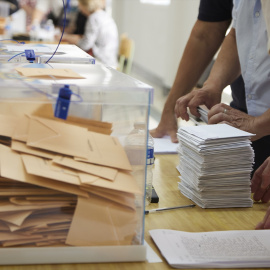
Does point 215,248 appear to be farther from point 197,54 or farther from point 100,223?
point 197,54

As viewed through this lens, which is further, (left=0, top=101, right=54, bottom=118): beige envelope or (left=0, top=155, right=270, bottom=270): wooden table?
(left=0, top=155, right=270, bottom=270): wooden table

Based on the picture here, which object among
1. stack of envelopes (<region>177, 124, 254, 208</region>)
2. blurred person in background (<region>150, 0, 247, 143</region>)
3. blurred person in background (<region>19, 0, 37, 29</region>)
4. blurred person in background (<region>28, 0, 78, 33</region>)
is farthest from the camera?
blurred person in background (<region>19, 0, 37, 29</region>)

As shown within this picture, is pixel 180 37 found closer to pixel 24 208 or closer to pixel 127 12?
pixel 127 12

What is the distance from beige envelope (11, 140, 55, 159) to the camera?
1142 millimetres

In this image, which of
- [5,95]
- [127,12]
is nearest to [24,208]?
[5,95]

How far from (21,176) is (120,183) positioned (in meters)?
0.21

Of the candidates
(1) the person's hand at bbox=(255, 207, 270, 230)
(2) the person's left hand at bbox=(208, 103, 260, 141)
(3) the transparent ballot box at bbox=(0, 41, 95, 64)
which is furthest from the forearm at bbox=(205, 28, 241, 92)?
(1) the person's hand at bbox=(255, 207, 270, 230)

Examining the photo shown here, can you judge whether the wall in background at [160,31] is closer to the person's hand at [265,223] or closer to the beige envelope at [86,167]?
the person's hand at [265,223]

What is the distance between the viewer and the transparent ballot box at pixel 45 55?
1686mm

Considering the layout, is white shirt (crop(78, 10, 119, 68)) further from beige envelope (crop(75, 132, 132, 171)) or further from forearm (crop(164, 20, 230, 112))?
beige envelope (crop(75, 132, 132, 171))

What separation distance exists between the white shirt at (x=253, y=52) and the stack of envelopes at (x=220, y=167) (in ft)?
1.61

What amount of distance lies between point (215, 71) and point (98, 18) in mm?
4156

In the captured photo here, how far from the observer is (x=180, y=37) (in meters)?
7.29

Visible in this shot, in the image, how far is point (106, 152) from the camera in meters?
1.18
